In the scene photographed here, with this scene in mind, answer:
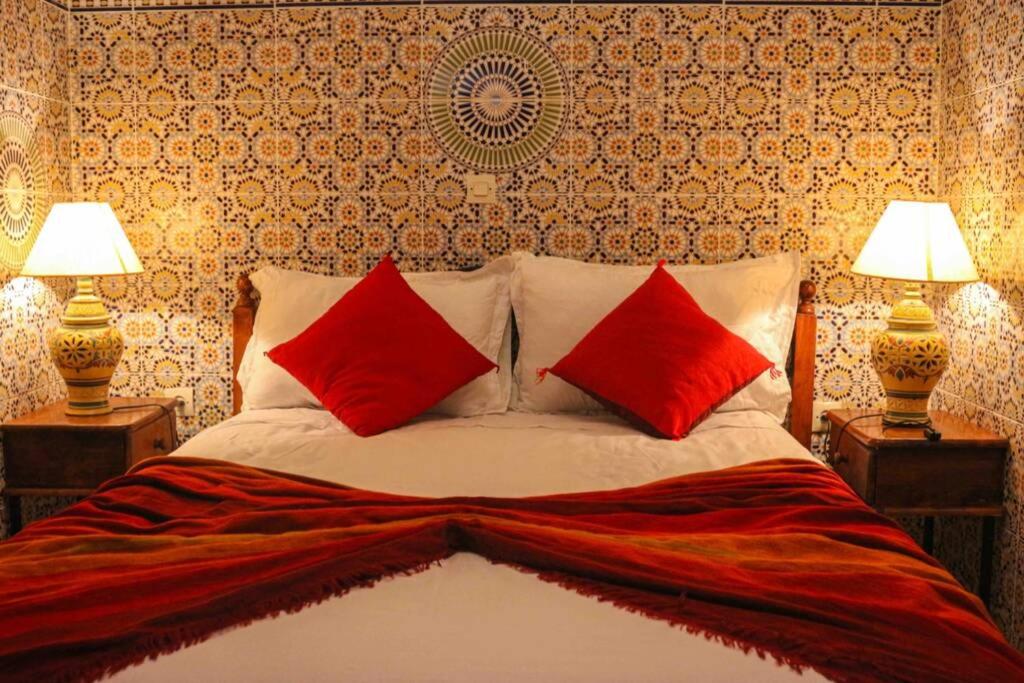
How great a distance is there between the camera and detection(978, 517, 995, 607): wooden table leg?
293 cm

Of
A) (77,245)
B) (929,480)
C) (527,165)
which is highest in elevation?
(527,165)

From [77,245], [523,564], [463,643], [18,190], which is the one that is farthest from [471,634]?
[18,190]

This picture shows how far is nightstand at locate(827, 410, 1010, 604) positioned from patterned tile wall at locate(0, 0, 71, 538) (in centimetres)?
269

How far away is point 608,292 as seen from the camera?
3203 millimetres

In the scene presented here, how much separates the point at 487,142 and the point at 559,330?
780mm

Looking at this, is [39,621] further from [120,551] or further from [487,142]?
[487,142]

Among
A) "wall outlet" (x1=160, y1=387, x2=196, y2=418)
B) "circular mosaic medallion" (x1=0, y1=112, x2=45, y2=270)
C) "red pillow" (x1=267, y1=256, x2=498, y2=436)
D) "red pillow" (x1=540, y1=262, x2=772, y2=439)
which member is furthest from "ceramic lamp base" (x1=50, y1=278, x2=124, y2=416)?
"red pillow" (x1=540, y1=262, x2=772, y2=439)

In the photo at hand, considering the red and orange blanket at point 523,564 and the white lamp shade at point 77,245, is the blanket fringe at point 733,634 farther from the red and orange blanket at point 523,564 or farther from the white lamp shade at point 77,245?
the white lamp shade at point 77,245

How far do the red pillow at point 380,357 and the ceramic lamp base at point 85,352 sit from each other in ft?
1.80

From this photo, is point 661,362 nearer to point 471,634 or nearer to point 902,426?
point 902,426

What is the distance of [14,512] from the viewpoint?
3145mm

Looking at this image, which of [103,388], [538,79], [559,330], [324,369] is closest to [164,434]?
[103,388]

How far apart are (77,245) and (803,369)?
2.45 meters

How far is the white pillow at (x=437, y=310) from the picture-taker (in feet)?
10.2
